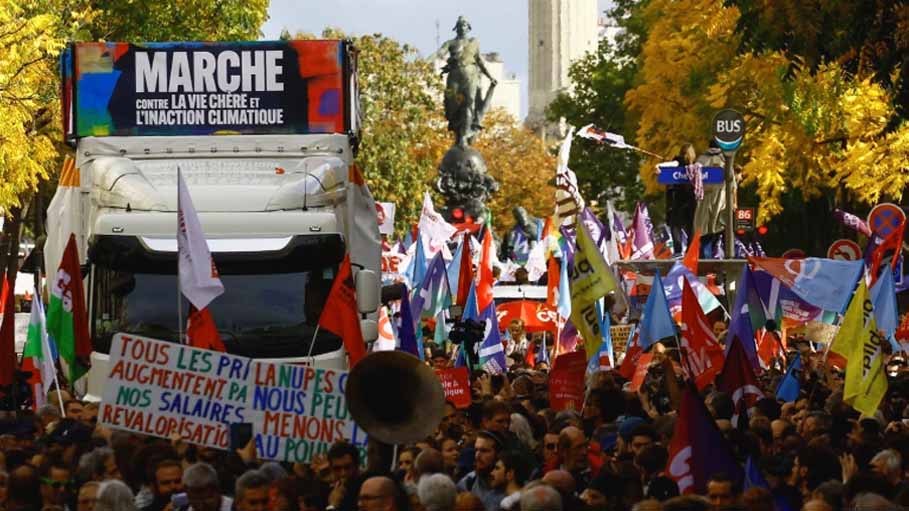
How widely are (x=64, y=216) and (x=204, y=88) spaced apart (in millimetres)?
1566

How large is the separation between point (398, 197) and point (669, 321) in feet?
161

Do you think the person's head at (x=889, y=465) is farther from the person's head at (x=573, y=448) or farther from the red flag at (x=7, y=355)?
the red flag at (x=7, y=355)

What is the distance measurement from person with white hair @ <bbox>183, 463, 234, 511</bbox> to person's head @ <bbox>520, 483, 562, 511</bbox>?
162 centimetres

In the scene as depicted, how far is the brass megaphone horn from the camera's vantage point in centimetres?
1188

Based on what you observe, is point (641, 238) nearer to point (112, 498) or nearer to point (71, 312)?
point (71, 312)

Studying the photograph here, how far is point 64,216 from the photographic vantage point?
736 inches

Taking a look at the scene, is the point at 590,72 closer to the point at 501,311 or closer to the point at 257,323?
the point at 501,311

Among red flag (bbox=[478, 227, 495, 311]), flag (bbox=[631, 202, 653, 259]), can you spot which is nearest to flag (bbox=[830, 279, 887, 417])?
red flag (bbox=[478, 227, 495, 311])

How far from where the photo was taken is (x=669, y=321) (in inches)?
750

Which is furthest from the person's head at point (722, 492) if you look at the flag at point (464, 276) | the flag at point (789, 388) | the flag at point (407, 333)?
the flag at point (464, 276)

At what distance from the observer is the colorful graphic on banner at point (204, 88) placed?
747 inches

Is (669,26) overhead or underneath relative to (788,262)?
overhead

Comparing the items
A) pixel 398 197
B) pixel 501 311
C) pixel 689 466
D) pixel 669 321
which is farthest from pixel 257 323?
pixel 398 197

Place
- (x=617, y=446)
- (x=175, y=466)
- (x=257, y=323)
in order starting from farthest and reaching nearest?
(x=257, y=323)
(x=617, y=446)
(x=175, y=466)
